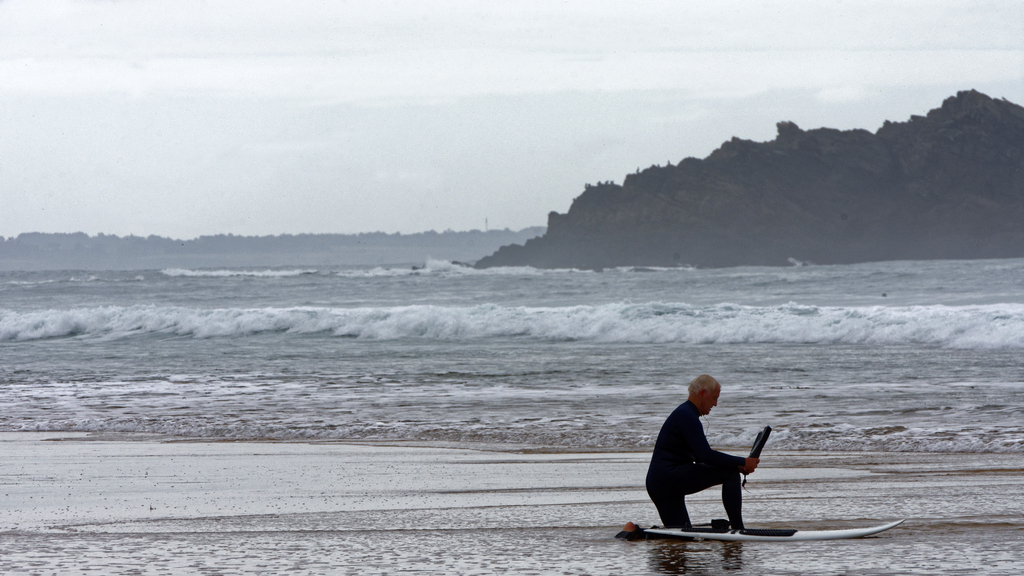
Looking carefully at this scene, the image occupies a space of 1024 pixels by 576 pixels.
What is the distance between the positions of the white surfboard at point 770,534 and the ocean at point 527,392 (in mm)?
150

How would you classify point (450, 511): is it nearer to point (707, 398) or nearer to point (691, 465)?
point (691, 465)

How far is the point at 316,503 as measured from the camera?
711 centimetres

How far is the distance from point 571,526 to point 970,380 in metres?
11.2

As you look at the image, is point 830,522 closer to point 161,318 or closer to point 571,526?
point 571,526

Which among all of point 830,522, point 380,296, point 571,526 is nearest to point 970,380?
point 830,522

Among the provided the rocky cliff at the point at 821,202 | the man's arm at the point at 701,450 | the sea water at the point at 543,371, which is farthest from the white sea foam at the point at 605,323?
the rocky cliff at the point at 821,202

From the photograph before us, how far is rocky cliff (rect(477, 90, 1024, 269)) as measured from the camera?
10119cm

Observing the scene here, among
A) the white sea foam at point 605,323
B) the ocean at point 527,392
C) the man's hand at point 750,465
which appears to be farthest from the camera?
the white sea foam at point 605,323

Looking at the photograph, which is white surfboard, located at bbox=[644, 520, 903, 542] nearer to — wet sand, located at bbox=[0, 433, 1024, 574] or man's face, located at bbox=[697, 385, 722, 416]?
wet sand, located at bbox=[0, 433, 1024, 574]

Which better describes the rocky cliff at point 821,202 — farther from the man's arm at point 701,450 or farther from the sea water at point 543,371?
the man's arm at point 701,450

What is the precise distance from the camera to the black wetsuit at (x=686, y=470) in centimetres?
547

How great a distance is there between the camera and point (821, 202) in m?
113

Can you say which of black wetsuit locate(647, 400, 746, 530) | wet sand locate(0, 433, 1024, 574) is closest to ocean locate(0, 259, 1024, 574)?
wet sand locate(0, 433, 1024, 574)

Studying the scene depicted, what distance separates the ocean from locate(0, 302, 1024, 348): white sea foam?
10 cm
